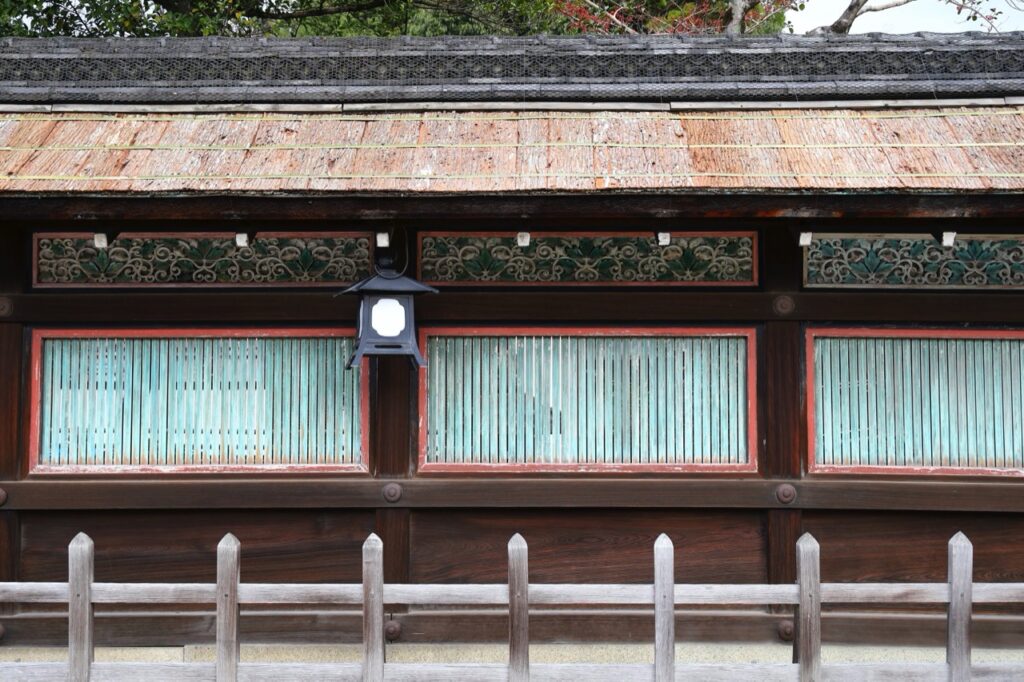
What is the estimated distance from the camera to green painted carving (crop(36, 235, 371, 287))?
5785 millimetres

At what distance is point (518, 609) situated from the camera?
4617mm

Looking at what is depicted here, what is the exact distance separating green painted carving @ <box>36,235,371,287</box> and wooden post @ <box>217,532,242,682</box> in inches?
72.7

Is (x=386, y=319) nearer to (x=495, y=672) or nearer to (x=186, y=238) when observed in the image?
(x=186, y=238)

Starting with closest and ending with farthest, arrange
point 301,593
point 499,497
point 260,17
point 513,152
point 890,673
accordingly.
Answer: point 301,593, point 890,673, point 513,152, point 499,497, point 260,17

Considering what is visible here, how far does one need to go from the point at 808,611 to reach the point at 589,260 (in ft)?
7.99

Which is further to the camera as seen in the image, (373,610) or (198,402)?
(198,402)

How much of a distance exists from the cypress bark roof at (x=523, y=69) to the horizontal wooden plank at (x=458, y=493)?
2.54 metres

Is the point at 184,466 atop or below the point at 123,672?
atop

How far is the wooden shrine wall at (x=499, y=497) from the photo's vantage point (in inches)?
222

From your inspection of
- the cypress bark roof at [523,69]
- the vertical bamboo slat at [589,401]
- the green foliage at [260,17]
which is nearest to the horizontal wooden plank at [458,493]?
the vertical bamboo slat at [589,401]

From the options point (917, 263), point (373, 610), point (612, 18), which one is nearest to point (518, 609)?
point (373, 610)

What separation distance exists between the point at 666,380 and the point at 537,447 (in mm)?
923

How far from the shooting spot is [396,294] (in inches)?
215

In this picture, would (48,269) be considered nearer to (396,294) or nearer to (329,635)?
(396,294)
